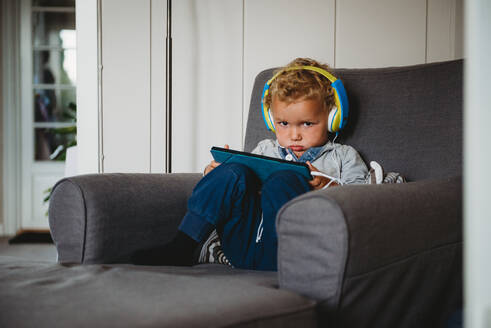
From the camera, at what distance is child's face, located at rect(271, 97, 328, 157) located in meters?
1.34

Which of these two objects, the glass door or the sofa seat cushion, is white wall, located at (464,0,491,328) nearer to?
the sofa seat cushion

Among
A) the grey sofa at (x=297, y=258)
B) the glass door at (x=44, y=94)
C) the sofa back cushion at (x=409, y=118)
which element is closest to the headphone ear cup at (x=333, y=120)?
the sofa back cushion at (x=409, y=118)

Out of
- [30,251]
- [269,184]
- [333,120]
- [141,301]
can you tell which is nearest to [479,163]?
[141,301]

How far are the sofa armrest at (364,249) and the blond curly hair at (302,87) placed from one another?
511 millimetres

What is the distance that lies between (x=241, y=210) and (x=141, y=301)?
1.71ft

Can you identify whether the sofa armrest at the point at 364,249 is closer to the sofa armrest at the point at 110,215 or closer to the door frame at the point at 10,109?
the sofa armrest at the point at 110,215

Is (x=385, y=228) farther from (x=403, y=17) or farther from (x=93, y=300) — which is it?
(x=403, y=17)

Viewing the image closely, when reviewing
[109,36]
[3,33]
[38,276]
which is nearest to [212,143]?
[109,36]

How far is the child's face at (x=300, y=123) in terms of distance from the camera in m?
1.34

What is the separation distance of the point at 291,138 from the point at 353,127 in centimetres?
22

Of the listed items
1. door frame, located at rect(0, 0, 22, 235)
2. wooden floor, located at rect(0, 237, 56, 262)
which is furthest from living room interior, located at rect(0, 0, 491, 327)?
door frame, located at rect(0, 0, 22, 235)

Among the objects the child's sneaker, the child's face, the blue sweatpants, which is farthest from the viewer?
the child's face

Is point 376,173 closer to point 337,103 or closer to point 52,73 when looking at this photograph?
point 337,103

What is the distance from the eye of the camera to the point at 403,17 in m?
1.88
